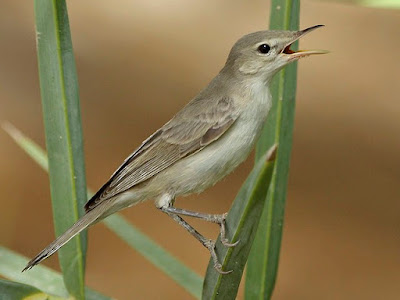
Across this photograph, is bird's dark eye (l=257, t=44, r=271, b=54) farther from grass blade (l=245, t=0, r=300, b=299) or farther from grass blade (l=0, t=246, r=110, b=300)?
grass blade (l=0, t=246, r=110, b=300)

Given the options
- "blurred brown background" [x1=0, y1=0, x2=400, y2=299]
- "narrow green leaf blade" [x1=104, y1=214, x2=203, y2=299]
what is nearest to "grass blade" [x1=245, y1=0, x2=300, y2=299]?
"narrow green leaf blade" [x1=104, y1=214, x2=203, y2=299]

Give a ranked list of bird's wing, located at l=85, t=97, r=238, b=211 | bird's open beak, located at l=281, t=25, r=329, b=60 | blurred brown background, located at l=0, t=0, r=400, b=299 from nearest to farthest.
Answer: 1. bird's open beak, located at l=281, t=25, r=329, b=60
2. bird's wing, located at l=85, t=97, r=238, b=211
3. blurred brown background, located at l=0, t=0, r=400, b=299

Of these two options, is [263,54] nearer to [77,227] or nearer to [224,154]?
[224,154]

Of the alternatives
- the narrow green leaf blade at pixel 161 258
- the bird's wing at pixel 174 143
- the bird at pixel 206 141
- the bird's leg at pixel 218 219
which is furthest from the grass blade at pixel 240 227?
the narrow green leaf blade at pixel 161 258

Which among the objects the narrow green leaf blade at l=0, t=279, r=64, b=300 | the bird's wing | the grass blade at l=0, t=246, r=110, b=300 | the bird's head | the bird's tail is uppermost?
the bird's head

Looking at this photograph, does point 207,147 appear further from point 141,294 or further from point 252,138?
point 141,294

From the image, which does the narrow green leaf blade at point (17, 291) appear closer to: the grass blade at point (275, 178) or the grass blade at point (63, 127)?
the grass blade at point (63, 127)

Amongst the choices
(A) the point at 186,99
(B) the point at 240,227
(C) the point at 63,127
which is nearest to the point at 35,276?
(C) the point at 63,127
